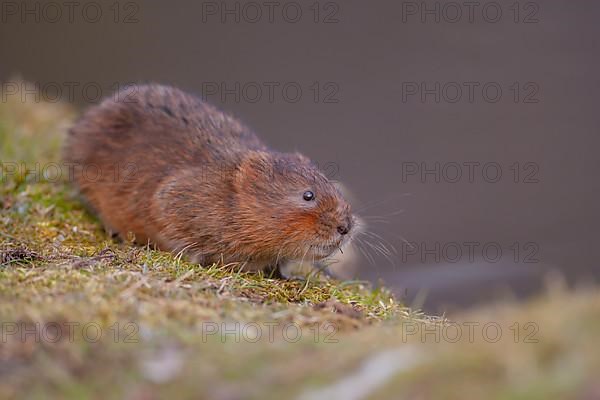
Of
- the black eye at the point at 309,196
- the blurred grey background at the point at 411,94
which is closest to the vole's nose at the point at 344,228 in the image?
the black eye at the point at 309,196

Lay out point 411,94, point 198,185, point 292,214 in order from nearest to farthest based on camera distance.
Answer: point 292,214, point 198,185, point 411,94

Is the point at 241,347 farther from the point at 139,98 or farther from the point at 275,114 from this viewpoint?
the point at 275,114

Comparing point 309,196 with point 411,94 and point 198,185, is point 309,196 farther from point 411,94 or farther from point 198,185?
point 411,94

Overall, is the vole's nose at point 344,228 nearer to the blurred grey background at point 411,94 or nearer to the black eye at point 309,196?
the black eye at point 309,196

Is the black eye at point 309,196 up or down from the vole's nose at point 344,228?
up

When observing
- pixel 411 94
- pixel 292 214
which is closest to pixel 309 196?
pixel 292 214

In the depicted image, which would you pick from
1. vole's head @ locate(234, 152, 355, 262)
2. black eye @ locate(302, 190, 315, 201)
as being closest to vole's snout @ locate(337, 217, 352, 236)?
vole's head @ locate(234, 152, 355, 262)
